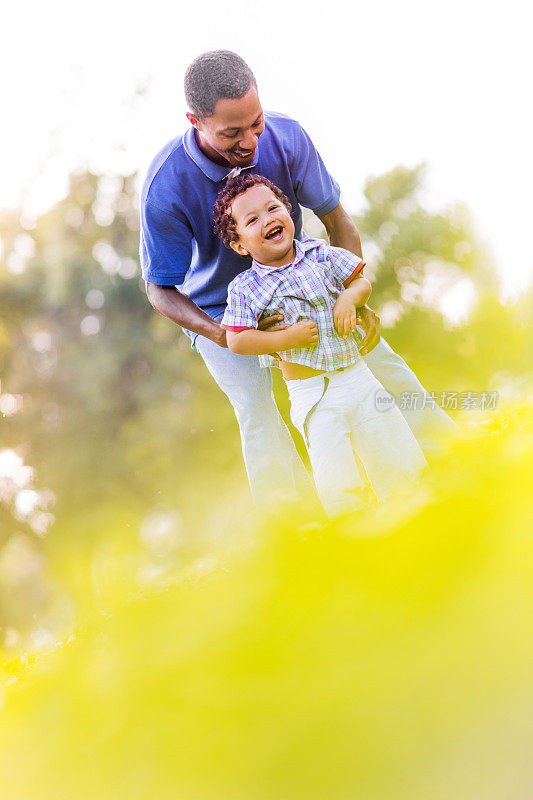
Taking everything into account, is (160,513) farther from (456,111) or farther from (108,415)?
(456,111)

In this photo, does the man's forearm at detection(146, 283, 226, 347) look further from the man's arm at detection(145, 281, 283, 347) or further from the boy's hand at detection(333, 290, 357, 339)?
the boy's hand at detection(333, 290, 357, 339)

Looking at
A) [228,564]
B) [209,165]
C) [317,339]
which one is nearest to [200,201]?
[209,165]

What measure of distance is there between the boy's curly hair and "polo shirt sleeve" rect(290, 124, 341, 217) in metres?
0.12

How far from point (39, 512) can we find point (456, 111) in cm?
164

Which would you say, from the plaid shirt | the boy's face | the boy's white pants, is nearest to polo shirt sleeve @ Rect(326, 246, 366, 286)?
the plaid shirt

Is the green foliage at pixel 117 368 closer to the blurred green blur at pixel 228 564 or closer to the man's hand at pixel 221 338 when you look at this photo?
the blurred green blur at pixel 228 564

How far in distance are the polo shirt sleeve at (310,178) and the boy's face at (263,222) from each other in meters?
0.16

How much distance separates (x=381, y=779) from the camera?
1.39 m

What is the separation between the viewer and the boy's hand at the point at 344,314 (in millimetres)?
1668

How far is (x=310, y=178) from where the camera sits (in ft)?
5.86

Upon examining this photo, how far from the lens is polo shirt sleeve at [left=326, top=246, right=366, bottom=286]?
5.54 feet

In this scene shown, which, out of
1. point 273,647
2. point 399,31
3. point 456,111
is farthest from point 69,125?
point 273,647

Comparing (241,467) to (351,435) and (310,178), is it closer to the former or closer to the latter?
(351,435)

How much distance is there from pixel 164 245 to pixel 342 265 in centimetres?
42
